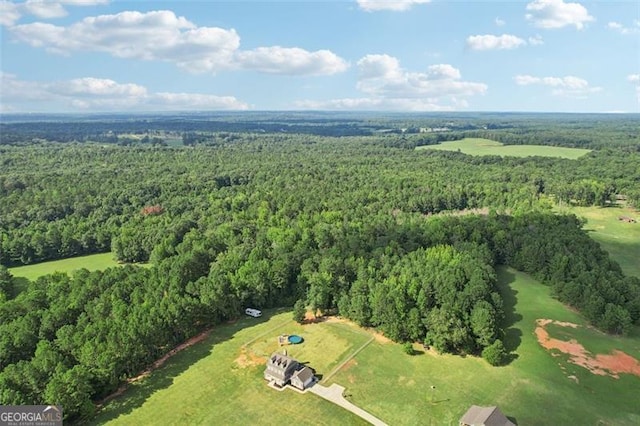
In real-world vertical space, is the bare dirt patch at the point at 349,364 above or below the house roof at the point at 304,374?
below

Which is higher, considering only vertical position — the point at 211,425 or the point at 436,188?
the point at 436,188

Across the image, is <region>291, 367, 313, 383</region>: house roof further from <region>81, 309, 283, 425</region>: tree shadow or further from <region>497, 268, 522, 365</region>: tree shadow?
<region>497, 268, 522, 365</region>: tree shadow

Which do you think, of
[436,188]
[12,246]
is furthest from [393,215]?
[12,246]

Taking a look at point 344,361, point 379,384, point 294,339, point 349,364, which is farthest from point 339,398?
point 294,339

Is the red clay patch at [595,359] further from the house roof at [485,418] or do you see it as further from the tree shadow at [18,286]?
the tree shadow at [18,286]

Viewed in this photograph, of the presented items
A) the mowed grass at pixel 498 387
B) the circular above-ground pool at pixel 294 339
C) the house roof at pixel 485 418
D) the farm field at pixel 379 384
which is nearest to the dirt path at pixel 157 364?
the farm field at pixel 379 384

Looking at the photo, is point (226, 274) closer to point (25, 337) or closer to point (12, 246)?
point (25, 337)
